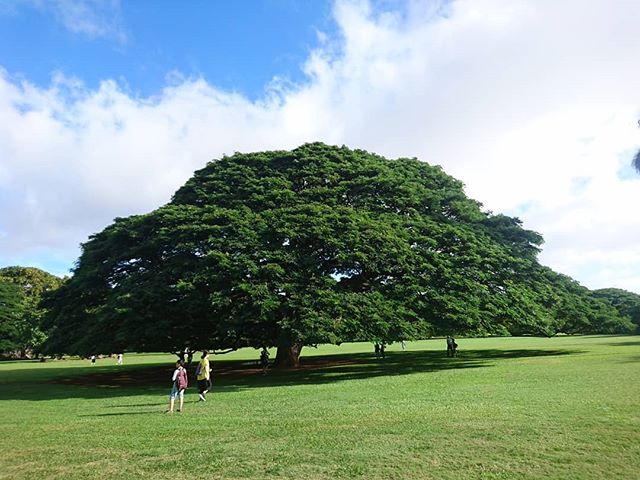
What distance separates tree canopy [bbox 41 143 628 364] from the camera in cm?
2256

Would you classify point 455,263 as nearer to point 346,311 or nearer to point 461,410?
point 346,311

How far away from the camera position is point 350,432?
1111 centimetres

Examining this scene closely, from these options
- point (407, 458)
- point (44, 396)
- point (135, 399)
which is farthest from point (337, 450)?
point (44, 396)

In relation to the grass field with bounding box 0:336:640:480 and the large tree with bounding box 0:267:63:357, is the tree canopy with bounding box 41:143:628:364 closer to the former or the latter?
the grass field with bounding box 0:336:640:480

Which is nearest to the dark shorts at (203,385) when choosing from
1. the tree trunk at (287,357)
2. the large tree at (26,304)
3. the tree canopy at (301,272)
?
the tree canopy at (301,272)

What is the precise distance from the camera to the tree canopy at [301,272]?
22562 millimetres

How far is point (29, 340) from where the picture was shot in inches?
2366

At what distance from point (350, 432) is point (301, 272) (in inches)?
505

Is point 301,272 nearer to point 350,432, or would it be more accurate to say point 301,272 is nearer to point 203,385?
point 203,385

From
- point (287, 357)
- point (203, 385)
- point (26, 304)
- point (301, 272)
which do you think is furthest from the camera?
point (26, 304)

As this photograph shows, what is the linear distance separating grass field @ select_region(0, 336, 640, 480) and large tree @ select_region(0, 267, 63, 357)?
3556cm

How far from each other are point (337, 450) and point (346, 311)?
12.6 meters

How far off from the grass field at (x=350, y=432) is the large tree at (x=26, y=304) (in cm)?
3556

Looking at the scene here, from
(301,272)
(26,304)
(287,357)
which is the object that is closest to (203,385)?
(301,272)
